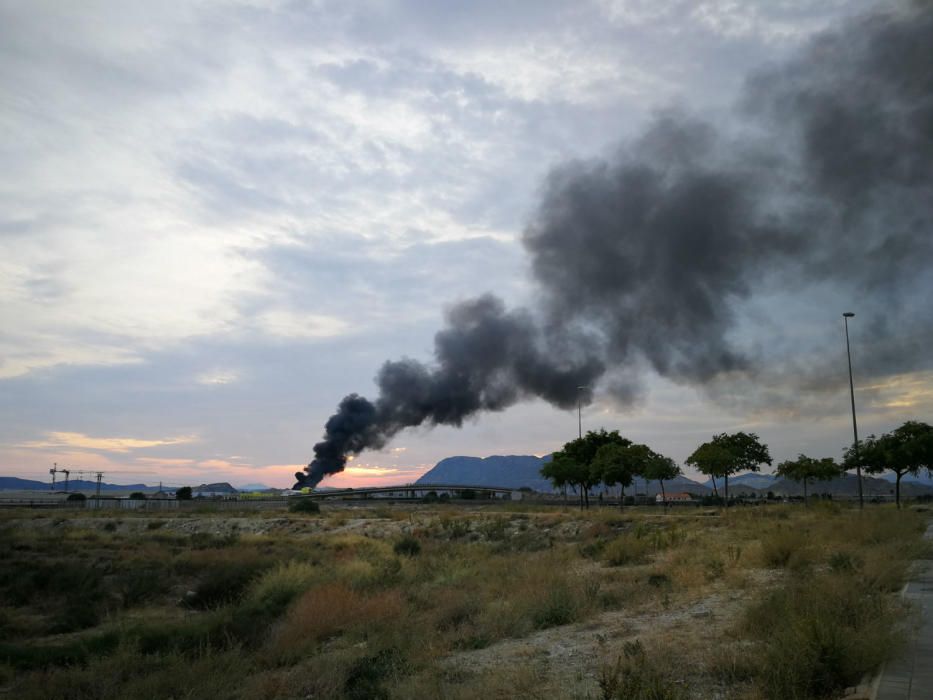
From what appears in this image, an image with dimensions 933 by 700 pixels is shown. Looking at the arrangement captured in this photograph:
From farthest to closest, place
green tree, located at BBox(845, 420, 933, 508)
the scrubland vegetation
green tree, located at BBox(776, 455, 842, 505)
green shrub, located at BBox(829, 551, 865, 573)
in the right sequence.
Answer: green tree, located at BBox(776, 455, 842, 505) → green tree, located at BBox(845, 420, 933, 508) → green shrub, located at BBox(829, 551, 865, 573) → the scrubland vegetation

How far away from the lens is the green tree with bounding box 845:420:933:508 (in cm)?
4731

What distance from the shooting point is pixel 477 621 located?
44.0 feet

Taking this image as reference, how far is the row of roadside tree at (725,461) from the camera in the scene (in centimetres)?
4856

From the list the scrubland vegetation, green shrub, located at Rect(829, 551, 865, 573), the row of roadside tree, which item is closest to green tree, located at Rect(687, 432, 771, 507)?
the row of roadside tree

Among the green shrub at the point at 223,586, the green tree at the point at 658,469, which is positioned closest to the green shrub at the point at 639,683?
the green shrub at the point at 223,586

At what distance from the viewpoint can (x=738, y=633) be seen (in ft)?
32.1

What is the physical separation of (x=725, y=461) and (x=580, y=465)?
19247 mm

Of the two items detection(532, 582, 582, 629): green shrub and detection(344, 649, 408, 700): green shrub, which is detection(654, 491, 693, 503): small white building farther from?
detection(344, 649, 408, 700): green shrub

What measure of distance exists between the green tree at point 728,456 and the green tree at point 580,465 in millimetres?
10999

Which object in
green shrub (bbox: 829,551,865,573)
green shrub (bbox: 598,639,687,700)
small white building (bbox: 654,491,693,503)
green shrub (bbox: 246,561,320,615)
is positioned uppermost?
green shrub (bbox: 829,551,865,573)

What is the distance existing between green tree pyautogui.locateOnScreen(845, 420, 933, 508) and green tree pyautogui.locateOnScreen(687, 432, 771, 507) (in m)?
9.74

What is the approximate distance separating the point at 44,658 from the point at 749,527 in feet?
82.0

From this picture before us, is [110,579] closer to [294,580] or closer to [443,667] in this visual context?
[294,580]

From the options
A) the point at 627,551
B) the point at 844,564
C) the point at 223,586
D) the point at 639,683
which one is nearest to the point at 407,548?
the point at 223,586
